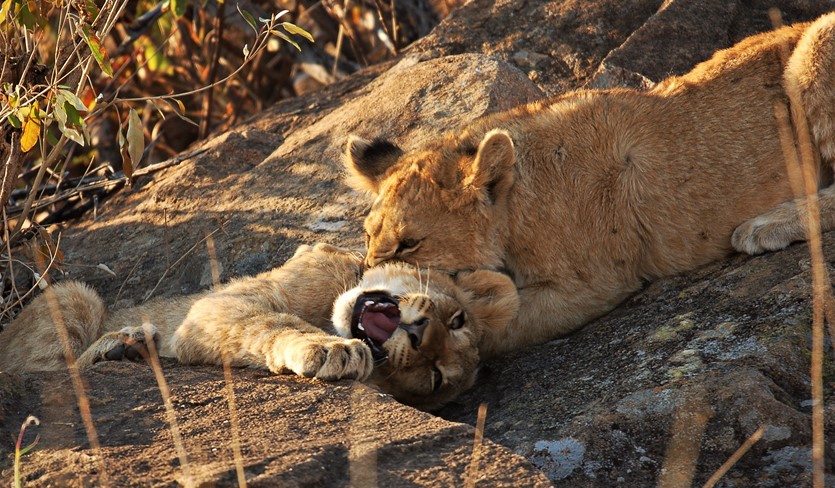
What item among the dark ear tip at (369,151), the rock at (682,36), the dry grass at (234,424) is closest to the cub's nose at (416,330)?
the dry grass at (234,424)

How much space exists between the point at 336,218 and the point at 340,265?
1.10 m

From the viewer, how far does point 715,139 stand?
5.05 metres

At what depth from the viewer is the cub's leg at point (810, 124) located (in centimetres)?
473

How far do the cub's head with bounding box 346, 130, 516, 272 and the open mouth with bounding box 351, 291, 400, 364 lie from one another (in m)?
0.46

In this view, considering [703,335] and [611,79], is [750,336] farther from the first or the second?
[611,79]

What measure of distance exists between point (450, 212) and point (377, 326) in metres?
0.78

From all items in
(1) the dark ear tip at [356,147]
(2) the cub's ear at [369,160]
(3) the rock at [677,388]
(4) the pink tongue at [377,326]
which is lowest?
(3) the rock at [677,388]

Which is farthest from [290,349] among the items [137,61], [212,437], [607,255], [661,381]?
[137,61]

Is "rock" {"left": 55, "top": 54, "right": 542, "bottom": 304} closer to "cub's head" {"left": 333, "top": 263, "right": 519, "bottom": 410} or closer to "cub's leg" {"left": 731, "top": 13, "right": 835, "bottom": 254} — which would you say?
"cub's head" {"left": 333, "top": 263, "right": 519, "bottom": 410}

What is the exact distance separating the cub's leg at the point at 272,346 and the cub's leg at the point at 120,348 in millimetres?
314

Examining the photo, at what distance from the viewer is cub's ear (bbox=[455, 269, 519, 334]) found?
182 inches


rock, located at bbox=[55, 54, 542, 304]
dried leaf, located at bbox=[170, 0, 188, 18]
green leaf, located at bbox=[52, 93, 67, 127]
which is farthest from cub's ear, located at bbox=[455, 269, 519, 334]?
dried leaf, located at bbox=[170, 0, 188, 18]

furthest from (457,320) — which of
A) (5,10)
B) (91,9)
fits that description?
(5,10)

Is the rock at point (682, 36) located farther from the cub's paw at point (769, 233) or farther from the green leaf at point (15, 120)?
the green leaf at point (15, 120)
